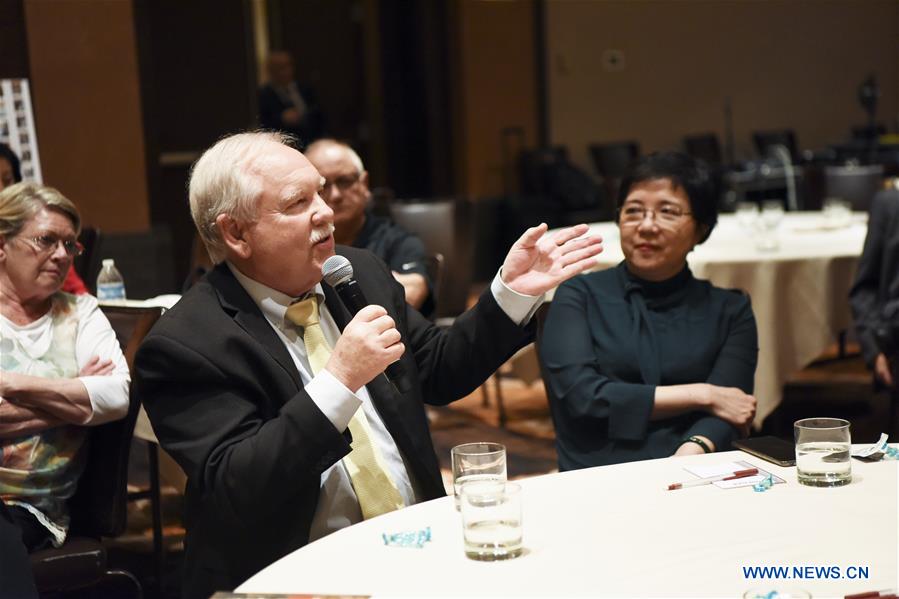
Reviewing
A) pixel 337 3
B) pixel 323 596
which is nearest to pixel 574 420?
pixel 323 596

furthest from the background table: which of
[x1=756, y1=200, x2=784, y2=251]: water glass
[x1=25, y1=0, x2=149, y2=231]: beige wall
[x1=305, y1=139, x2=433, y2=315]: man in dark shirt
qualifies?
[x1=25, y1=0, x2=149, y2=231]: beige wall

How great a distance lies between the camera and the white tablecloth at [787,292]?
14.0 ft

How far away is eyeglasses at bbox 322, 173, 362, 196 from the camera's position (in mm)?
4168

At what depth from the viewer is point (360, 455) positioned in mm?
2045

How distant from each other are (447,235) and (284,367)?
3.63m

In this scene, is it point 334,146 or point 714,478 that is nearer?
point 714,478

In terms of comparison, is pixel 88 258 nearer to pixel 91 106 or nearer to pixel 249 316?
pixel 91 106

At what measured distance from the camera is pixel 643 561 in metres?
1.50

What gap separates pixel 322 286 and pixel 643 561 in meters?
0.95

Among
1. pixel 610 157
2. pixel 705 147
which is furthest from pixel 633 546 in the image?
pixel 705 147

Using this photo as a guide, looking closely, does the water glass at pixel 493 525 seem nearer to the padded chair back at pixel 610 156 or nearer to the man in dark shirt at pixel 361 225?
the man in dark shirt at pixel 361 225

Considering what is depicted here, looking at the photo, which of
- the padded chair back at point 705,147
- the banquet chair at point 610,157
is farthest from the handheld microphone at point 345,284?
the padded chair back at point 705,147

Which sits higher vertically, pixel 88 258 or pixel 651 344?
pixel 88 258

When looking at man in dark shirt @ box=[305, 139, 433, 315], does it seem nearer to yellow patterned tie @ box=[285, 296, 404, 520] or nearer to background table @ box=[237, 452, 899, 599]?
yellow patterned tie @ box=[285, 296, 404, 520]
